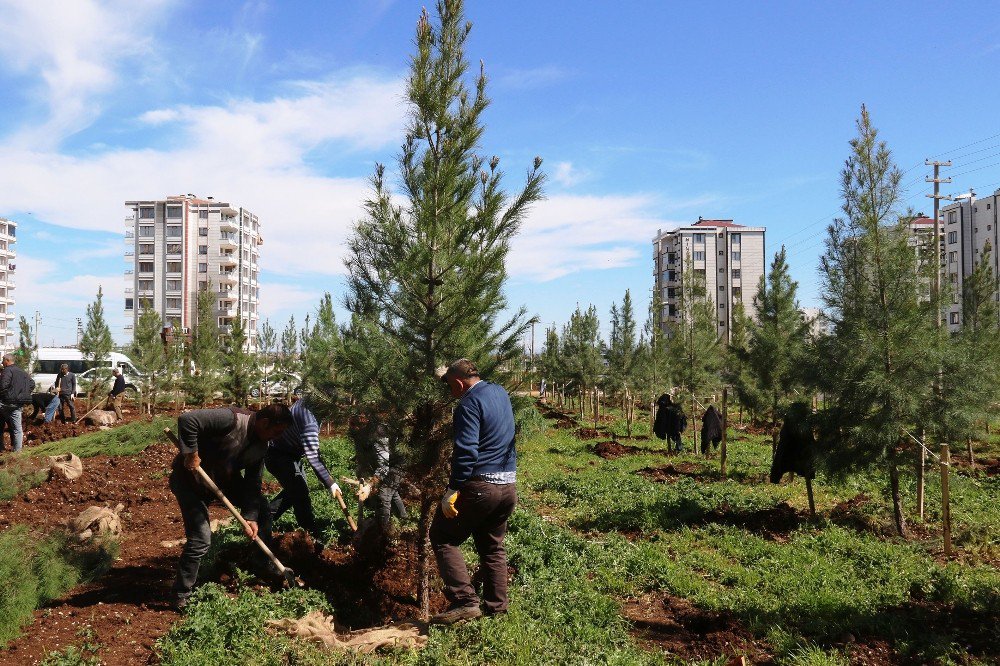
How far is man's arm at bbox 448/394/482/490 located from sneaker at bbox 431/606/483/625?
0.97 meters

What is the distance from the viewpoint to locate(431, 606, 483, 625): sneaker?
5043 millimetres

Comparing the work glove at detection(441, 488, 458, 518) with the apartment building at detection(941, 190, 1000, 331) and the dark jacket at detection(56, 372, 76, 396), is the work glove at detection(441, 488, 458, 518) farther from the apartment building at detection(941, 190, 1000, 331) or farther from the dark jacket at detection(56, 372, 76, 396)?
the apartment building at detection(941, 190, 1000, 331)

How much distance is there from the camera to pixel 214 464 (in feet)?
18.9

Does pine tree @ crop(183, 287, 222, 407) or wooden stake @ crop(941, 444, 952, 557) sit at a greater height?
pine tree @ crop(183, 287, 222, 407)

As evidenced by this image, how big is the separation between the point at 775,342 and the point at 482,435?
37.7ft

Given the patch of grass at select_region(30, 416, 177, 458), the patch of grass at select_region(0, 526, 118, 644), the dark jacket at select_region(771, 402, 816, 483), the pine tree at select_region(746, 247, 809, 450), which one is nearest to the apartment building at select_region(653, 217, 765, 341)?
the pine tree at select_region(746, 247, 809, 450)

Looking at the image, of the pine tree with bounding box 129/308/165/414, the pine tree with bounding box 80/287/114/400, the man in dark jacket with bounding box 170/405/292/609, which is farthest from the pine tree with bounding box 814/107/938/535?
the pine tree with bounding box 80/287/114/400

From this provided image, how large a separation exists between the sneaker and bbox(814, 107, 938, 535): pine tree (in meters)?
6.20

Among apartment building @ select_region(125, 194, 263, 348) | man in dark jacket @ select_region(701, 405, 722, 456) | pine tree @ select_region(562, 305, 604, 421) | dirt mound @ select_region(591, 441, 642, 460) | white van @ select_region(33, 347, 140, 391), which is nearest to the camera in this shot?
dirt mound @ select_region(591, 441, 642, 460)

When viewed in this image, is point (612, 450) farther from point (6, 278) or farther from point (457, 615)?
point (6, 278)

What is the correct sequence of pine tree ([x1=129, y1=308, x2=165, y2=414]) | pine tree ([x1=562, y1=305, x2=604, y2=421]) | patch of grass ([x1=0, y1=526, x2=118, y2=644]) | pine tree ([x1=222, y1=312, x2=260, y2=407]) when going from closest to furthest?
patch of grass ([x1=0, y1=526, x2=118, y2=644])
pine tree ([x1=222, y1=312, x2=260, y2=407])
pine tree ([x1=129, y1=308, x2=165, y2=414])
pine tree ([x1=562, y1=305, x2=604, y2=421])

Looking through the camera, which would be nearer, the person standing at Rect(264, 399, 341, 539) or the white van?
the person standing at Rect(264, 399, 341, 539)

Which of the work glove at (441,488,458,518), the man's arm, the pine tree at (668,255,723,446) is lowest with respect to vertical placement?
the work glove at (441,488,458,518)

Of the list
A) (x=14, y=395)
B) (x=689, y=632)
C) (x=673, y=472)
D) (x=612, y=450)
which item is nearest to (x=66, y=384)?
(x=14, y=395)
